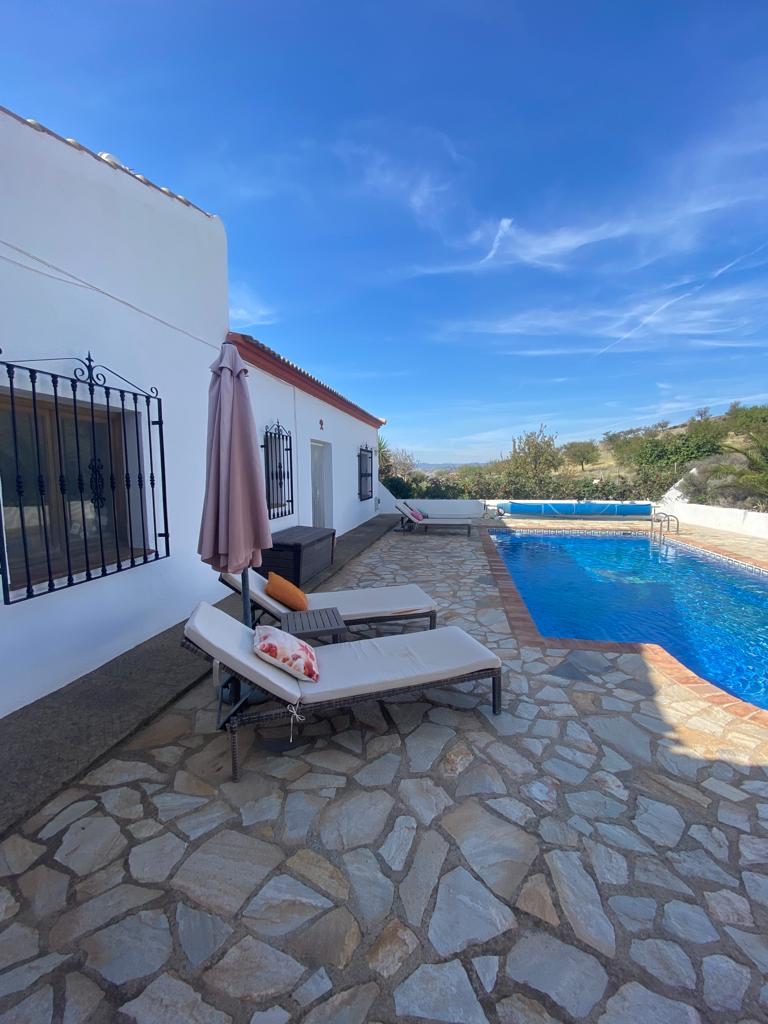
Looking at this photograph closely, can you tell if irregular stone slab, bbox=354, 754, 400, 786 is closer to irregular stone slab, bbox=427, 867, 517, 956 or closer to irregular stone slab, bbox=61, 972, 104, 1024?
irregular stone slab, bbox=427, 867, 517, 956

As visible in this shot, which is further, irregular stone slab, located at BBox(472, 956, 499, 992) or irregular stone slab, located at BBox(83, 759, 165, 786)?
irregular stone slab, located at BBox(83, 759, 165, 786)

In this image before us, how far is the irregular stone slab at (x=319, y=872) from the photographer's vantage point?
2.03m

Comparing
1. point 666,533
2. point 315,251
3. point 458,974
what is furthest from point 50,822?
point 666,533

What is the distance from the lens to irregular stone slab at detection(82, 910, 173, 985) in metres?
1.66

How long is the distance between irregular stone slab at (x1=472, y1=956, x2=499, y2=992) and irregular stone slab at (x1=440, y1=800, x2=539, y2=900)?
0.30m

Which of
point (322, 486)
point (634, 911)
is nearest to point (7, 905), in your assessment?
point (634, 911)

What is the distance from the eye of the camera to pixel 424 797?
8.57 feet

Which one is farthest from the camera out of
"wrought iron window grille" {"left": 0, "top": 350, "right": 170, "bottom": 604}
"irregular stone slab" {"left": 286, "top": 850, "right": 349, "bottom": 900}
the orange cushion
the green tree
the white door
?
the green tree

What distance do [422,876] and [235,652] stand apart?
1560 millimetres

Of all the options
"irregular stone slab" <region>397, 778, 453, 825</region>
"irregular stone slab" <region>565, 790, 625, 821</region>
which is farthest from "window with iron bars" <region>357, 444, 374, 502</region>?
"irregular stone slab" <region>565, 790, 625, 821</region>

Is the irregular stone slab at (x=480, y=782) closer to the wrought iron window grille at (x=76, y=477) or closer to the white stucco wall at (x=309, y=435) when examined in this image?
the wrought iron window grille at (x=76, y=477)

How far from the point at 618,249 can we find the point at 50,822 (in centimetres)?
1793

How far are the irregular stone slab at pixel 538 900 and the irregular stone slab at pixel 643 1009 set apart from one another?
0.30 metres

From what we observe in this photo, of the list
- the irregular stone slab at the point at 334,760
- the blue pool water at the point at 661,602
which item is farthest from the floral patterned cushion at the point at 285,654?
the blue pool water at the point at 661,602
